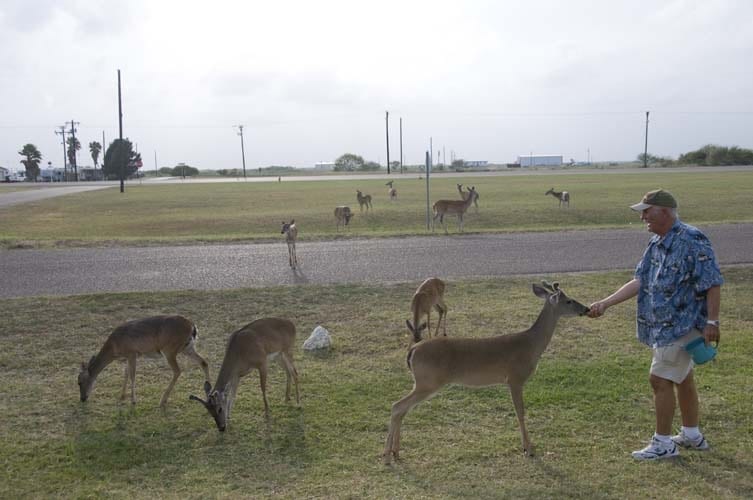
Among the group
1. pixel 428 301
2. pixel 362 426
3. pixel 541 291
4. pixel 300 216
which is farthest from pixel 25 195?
pixel 541 291

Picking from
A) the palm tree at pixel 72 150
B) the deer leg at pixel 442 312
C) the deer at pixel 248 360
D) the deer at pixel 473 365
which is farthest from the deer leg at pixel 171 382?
the palm tree at pixel 72 150

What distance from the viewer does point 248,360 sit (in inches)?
290

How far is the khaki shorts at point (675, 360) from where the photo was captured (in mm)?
5848

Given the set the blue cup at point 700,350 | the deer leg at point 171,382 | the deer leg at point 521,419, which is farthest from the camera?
the deer leg at point 171,382

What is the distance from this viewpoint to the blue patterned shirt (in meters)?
5.75

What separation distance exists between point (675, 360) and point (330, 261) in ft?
40.1

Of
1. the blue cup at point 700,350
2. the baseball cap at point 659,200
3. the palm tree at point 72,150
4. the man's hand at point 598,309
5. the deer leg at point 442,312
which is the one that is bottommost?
the deer leg at point 442,312

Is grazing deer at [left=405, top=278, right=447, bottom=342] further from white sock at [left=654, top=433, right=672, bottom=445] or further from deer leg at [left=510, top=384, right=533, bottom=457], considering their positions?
white sock at [left=654, top=433, right=672, bottom=445]

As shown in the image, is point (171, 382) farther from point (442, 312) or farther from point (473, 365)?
point (442, 312)

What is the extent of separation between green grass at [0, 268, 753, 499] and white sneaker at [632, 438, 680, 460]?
0.32 feet

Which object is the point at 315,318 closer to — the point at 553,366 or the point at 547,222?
the point at 553,366

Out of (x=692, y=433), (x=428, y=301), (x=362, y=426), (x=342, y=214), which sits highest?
(x=342, y=214)

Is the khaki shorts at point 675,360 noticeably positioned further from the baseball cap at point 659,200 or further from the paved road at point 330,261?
the paved road at point 330,261

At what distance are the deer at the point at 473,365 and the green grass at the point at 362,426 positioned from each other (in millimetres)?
394
